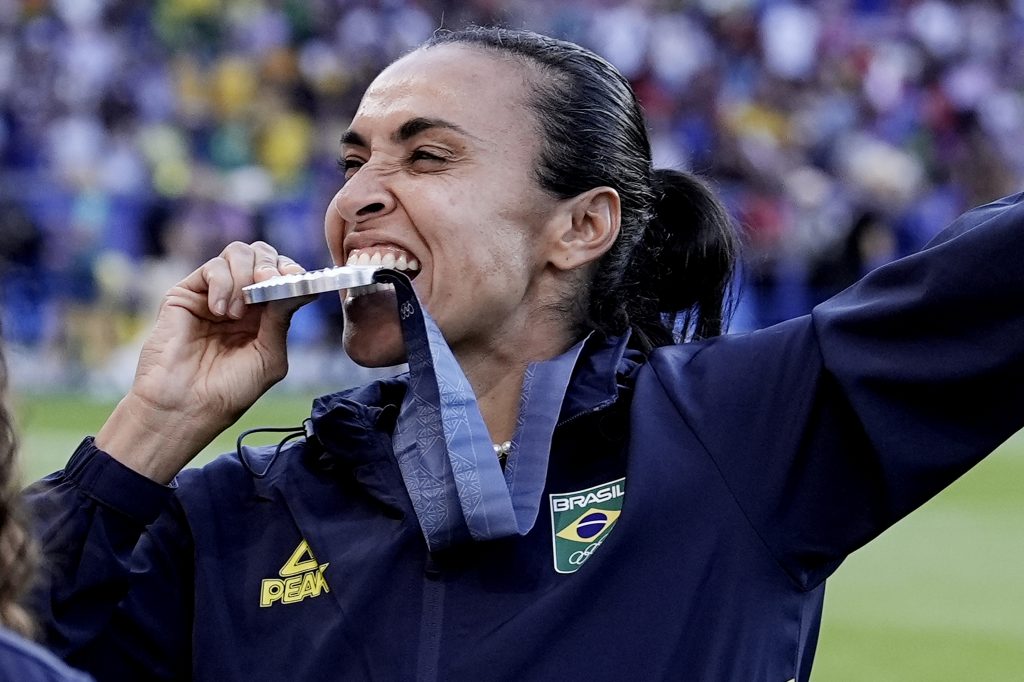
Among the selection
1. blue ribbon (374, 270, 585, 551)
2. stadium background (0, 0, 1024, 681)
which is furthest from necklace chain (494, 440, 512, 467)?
stadium background (0, 0, 1024, 681)

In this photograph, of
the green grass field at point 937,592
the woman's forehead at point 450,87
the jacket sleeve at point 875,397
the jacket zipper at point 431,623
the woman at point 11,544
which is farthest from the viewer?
the green grass field at point 937,592

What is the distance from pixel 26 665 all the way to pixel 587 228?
178cm

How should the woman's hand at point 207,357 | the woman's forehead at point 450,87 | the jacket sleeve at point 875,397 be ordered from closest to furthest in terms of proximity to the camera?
1. the jacket sleeve at point 875,397
2. the woman's hand at point 207,357
3. the woman's forehead at point 450,87

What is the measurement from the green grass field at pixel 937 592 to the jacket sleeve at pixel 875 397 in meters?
2.15

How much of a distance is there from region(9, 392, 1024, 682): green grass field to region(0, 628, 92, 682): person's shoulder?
109 inches

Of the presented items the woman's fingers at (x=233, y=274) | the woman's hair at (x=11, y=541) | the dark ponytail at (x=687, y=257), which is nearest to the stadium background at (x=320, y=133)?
the dark ponytail at (x=687, y=257)

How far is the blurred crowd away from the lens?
13.7 metres

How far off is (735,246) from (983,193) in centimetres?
1234

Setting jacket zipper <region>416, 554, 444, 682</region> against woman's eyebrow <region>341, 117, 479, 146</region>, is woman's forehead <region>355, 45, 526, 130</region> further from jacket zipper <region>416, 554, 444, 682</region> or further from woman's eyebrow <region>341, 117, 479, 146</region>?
jacket zipper <region>416, 554, 444, 682</region>

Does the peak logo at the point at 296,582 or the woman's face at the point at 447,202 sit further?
the woman's face at the point at 447,202

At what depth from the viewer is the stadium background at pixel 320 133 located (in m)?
13.6

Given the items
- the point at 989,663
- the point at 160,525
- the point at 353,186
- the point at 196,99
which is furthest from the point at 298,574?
the point at 196,99

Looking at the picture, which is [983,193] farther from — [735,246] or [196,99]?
[735,246]

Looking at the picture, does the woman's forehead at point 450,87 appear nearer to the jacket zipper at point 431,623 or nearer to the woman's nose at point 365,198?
the woman's nose at point 365,198
